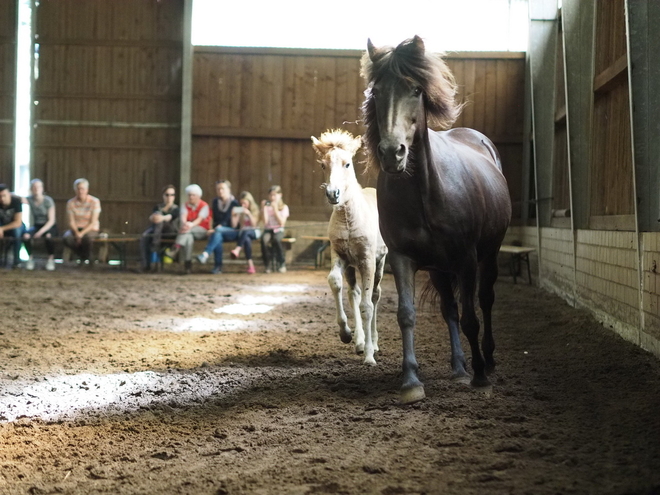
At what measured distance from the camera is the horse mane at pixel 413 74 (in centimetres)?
402

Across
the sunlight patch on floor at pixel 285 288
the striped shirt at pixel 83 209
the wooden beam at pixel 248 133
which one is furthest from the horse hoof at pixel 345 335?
the wooden beam at pixel 248 133

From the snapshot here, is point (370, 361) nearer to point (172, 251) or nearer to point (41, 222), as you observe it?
point (172, 251)

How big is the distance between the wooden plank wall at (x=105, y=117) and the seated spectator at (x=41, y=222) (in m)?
2.52

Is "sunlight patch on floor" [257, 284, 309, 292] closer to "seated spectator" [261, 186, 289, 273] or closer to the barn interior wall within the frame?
"seated spectator" [261, 186, 289, 273]

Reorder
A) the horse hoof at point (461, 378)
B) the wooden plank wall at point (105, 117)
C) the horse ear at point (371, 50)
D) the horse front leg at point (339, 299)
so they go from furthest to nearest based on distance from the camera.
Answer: the wooden plank wall at point (105, 117)
the horse front leg at point (339, 299)
the horse hoof at point (461, 378)
the horse ear at point (371, 50)

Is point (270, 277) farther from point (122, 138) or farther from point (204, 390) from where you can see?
point (204, 390)

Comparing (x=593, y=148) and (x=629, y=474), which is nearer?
(x=629, y=474)

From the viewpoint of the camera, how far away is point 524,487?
2.63 meters

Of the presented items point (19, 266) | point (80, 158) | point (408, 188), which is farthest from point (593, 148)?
point (80, 158)

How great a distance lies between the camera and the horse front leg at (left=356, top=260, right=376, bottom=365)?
534 cm

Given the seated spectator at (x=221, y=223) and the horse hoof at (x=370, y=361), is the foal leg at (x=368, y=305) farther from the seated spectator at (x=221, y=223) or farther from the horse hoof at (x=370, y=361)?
the seated spectator at (x=221, y=223)

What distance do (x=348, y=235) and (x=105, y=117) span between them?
1175cm

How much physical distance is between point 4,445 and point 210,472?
42.0 inches

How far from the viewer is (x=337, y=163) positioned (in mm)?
5902
